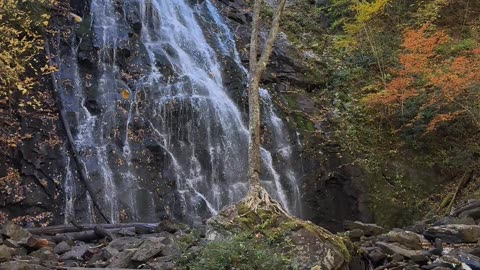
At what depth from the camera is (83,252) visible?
7.69 m

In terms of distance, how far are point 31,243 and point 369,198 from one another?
8911 millimetres

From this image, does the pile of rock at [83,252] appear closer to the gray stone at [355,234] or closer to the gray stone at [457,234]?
the gray stone at [355,234]

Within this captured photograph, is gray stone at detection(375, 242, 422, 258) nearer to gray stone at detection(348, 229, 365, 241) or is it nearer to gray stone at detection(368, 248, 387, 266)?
gray stone at detection(368, 248, 387, 266)

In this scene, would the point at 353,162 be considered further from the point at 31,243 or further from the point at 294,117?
the point at 31,243

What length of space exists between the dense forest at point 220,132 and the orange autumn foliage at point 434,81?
7 cm

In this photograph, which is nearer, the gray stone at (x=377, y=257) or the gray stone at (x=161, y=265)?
the gray stone at (x=161, y=265)

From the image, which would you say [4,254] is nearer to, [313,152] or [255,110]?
[255,110]

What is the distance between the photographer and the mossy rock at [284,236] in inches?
236

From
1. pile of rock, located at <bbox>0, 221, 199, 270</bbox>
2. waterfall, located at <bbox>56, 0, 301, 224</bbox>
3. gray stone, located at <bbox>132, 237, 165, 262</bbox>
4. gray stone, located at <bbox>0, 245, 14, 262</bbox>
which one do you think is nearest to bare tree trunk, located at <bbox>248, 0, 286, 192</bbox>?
pile of rock, located at <bbox>0, 221, 199, 270</bbox>

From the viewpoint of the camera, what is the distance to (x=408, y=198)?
12.8m

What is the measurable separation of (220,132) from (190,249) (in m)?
7.49

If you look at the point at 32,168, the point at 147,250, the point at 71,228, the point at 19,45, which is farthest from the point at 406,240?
the point at 19,45

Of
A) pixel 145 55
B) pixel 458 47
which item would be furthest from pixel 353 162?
pixel 145 55

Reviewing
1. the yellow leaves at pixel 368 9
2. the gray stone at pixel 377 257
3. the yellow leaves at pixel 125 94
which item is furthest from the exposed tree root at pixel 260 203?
the yellow leaves at pixel 368 9
